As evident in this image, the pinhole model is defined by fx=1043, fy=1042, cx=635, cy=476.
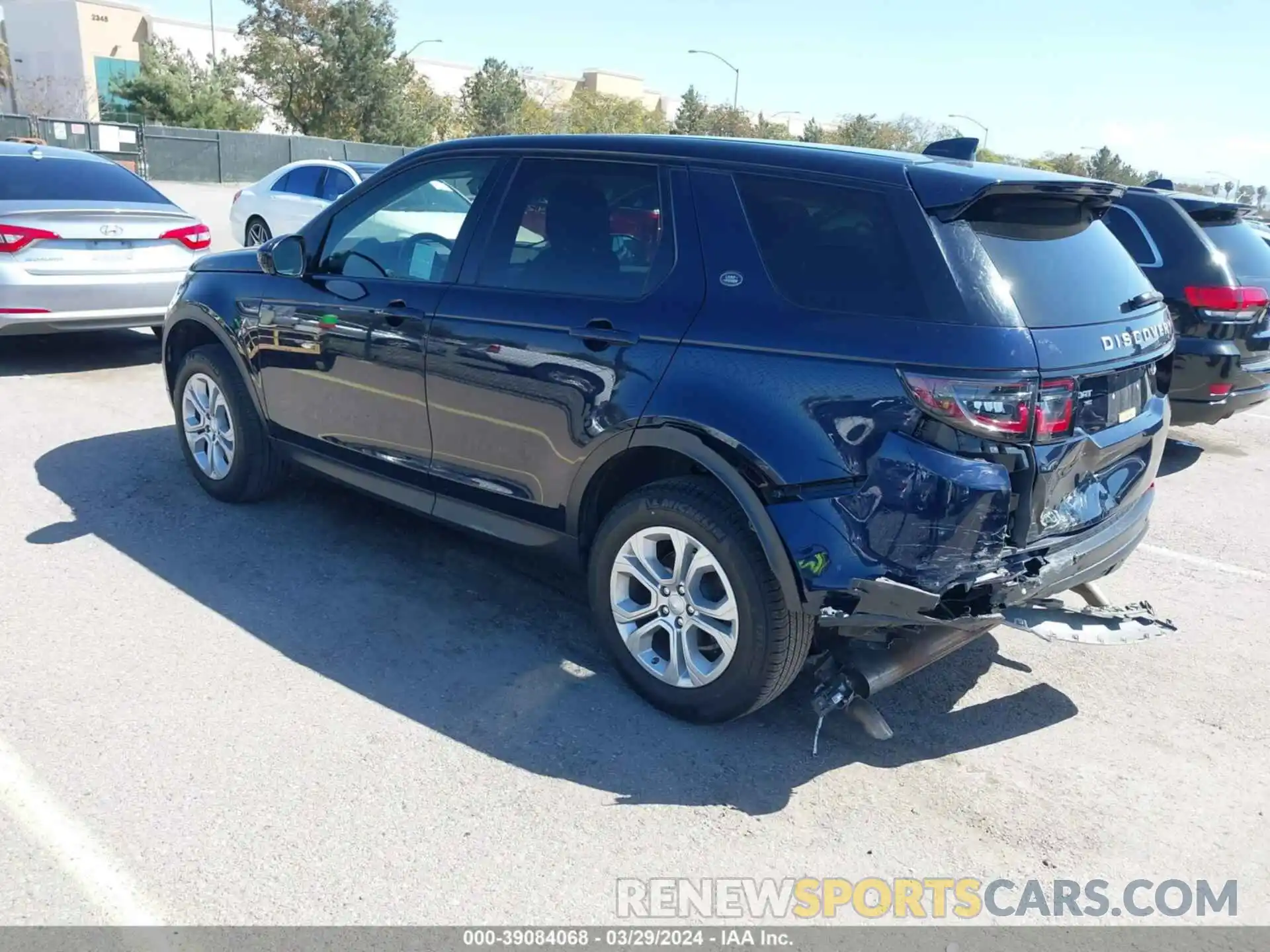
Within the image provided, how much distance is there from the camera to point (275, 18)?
51594mm

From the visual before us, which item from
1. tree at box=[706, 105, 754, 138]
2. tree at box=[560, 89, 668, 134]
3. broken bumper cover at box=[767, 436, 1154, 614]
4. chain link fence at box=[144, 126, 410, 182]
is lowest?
chain link fence at box=[144, 126, 410, 182]

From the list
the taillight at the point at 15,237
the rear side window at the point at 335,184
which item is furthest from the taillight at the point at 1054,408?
the rear side window at the point at 335,184

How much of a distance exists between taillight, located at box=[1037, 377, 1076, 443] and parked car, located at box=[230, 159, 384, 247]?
12.2 meters

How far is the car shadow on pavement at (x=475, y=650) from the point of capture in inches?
137

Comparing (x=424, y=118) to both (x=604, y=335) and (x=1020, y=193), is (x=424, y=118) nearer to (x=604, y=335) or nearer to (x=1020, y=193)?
(x=604, y=335)

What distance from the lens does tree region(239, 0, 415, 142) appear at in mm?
48844

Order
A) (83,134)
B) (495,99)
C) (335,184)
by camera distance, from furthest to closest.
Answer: (495,99) → (83,134) → (335,184)

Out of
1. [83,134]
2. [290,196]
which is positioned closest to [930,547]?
[290,196]

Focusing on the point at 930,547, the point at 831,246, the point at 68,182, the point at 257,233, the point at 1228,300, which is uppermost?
the point at 831,246

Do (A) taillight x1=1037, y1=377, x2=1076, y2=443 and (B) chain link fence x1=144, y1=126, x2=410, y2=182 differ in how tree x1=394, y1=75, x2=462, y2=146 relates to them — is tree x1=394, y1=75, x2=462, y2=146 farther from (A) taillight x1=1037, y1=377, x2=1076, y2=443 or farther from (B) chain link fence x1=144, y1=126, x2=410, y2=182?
(A) taillight x1=1037, y1=377, x2=1076, y2=443

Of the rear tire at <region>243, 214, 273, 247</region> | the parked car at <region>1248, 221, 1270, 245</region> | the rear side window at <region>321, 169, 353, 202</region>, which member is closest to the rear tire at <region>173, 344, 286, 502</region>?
the parked car at <region>1248, 221, 1270, 245</region>

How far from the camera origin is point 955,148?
4.30 meters

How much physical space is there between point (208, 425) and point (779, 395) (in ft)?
11.6
